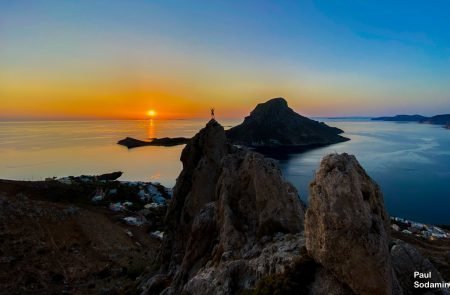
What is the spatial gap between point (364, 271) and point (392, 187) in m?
107

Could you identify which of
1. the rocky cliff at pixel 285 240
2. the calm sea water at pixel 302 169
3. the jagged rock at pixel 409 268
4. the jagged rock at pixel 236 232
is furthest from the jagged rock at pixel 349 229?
the calm sea water at pixel 302 169

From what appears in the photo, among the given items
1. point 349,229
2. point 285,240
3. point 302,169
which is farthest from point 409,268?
point 302,169

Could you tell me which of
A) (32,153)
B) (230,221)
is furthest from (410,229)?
(32,153)

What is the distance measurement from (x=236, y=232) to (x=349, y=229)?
32.0 feet

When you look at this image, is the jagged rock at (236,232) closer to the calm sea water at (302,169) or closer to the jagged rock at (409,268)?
the jagged rock at (409,268)

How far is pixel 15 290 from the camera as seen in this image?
31.6 metres

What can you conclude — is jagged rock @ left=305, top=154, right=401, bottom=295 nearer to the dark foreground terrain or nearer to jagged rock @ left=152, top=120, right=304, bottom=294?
jagged rock @ left=152, top=120, right=304, bottom=294

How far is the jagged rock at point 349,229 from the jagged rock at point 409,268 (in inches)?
91.2

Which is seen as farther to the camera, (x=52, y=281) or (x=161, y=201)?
(x=161, y=201)

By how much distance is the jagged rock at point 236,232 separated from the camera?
16094mm

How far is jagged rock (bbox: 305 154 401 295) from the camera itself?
35.7 feet

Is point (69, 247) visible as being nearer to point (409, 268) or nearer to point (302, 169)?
point (409, 268)

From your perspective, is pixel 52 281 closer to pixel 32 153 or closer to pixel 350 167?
pixel 350 167

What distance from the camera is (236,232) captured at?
20109 mm
